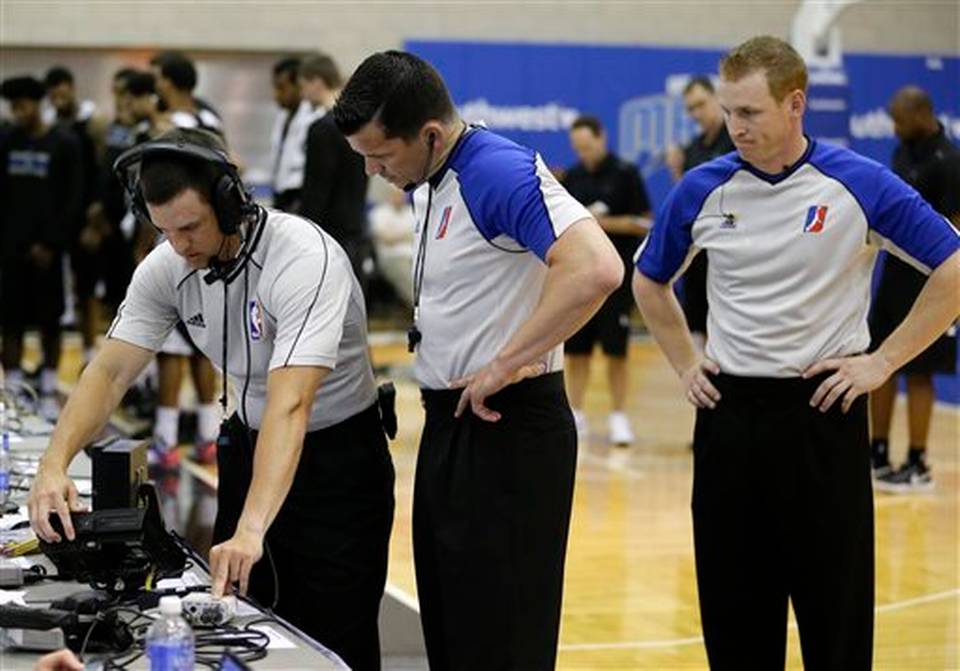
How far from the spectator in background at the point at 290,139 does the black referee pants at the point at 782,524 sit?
499 centimetres

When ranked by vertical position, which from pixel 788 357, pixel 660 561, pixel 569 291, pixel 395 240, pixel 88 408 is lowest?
pixel 660 561

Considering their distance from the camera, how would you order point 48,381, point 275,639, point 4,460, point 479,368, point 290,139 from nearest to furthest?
1. point 275,639
2. point 479,368
3. point 4,460
4. point 290,139
5. point 48,381

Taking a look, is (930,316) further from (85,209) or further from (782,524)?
(85,209)

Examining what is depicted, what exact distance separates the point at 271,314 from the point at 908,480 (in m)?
5.70

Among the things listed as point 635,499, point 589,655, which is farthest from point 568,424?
point 635,499

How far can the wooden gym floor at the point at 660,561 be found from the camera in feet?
17.9

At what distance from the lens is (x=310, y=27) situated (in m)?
14.7

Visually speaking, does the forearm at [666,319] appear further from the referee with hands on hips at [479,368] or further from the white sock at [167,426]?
the white sock at [167,426]

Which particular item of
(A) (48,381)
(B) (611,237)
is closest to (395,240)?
(A) (48,381)

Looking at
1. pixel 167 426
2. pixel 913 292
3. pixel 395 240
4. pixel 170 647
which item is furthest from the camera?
pixel 395 240

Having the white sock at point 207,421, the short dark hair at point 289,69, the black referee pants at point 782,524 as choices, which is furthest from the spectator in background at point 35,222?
the black referee pants at point 782,524

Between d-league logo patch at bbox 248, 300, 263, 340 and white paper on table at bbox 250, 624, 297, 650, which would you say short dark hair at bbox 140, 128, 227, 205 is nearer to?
d-league logo patch at bbox 248, 300, 263, 340

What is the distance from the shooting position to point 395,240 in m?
14.2

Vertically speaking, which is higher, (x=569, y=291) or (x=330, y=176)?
(x=569, y=291)
